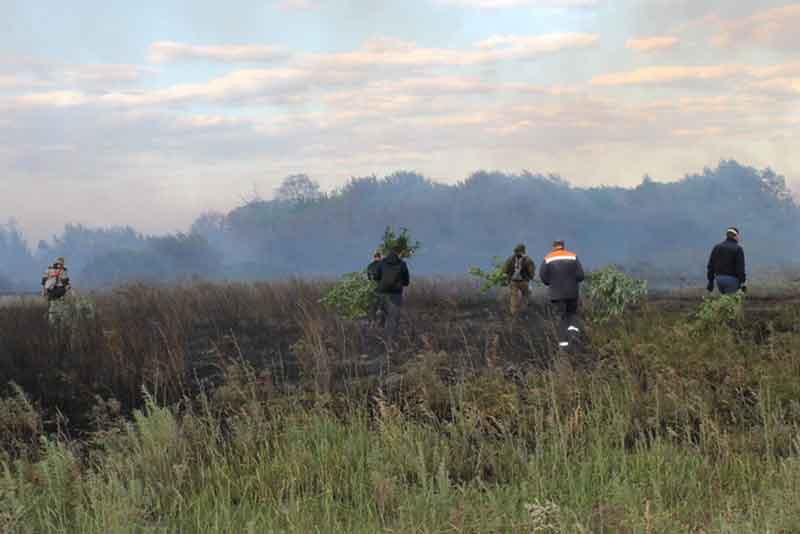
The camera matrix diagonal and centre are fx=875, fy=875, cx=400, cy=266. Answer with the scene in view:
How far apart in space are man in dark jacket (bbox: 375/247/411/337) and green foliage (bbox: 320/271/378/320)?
280cm

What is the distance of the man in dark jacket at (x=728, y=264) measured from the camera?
14.9 metres

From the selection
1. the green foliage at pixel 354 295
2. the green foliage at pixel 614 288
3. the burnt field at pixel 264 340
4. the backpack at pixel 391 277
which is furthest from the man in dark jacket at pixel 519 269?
the backpack at pixel 391 277

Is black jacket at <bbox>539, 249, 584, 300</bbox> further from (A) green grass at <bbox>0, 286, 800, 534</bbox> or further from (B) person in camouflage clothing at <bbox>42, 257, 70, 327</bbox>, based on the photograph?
(B) person in camouflage clothing at <bbox>42, 257, 70, 327</bbox>

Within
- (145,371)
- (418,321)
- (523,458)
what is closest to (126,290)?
(418,321)

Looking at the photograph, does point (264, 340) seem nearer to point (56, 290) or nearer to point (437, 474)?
point (56, 290)

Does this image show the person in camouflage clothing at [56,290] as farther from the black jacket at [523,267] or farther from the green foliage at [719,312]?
the green foliage at [719,312]

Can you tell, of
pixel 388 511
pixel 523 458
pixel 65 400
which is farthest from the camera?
pixel 65 400

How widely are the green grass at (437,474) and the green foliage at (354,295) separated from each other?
9.27 metres

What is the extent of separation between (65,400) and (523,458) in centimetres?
723

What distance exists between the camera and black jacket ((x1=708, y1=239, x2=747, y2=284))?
14.9 m

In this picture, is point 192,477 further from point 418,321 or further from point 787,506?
point 418,321

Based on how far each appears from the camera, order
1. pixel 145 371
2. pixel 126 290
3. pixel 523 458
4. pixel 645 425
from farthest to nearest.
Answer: pixel 126 290 → pixel 145 371 → pixel 645 425 → pixel 523 458

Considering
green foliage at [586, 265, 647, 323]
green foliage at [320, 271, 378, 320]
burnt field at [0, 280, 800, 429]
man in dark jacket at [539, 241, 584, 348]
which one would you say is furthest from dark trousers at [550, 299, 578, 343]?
green foliage at [320, 271, 378, 320]

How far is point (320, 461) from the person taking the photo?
7.04 metres
